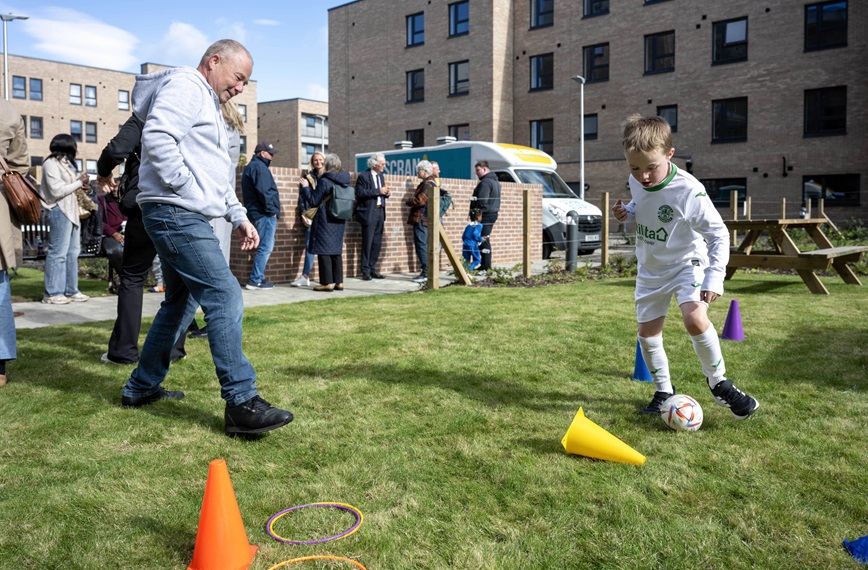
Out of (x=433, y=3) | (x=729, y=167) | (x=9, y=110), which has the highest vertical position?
(x=433, y=3)

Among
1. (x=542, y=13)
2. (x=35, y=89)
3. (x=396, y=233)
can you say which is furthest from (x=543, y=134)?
(x=35, y=89)

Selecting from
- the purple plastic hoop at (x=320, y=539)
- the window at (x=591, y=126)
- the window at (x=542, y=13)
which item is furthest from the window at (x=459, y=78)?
the purple plastic hoop at (x=320, y=539)

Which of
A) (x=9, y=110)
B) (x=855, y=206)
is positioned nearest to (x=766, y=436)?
(x=9, y=110)

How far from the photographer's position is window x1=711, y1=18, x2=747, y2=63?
2903 centimetres

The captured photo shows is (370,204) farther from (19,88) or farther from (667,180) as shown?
(19,88)

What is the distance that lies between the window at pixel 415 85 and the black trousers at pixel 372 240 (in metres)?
26.4

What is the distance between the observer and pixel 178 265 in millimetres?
3600

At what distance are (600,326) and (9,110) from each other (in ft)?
17.0

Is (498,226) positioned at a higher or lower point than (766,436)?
higher

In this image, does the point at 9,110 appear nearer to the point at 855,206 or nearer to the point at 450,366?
the point at 450,366

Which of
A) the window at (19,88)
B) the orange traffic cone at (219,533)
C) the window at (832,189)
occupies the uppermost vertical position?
the window at (19,88)

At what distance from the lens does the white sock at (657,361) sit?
4.14 meters

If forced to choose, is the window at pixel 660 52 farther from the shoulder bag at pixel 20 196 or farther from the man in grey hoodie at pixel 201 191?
the man in grey hoodie at pixel 201 191

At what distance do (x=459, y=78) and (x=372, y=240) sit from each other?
2586cm
